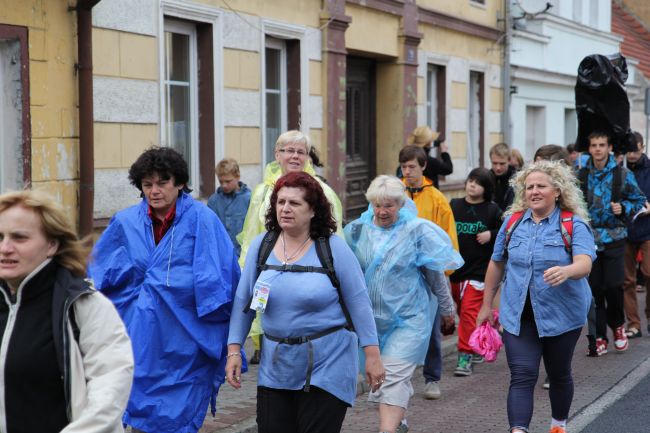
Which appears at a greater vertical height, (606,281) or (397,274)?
(397,274)

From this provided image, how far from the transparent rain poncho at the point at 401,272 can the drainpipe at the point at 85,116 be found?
11.3 ft

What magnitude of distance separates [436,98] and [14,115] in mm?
10636

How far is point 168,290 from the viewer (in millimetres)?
5539

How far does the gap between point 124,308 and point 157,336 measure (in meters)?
0.24

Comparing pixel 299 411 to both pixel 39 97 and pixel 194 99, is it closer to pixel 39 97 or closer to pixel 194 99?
pixel 39 97

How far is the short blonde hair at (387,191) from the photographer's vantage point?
6656mm

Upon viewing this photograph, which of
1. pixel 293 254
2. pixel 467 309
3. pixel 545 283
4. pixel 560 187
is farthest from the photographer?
pixel 467 309

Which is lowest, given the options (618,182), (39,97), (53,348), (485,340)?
(485,340)

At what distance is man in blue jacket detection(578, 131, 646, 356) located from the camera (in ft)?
32.3

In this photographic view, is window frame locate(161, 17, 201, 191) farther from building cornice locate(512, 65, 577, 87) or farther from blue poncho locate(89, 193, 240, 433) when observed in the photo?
building cornice locate(512, 65, 577, 87)

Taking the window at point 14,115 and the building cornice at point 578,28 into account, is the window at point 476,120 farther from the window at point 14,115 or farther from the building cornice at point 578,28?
the window at point 14,115

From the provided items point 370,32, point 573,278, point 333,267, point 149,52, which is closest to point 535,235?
point 573,278

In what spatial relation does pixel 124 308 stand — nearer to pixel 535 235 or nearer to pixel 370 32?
pixel 535 235

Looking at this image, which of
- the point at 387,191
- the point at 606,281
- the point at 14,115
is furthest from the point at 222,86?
the point at 387,191
